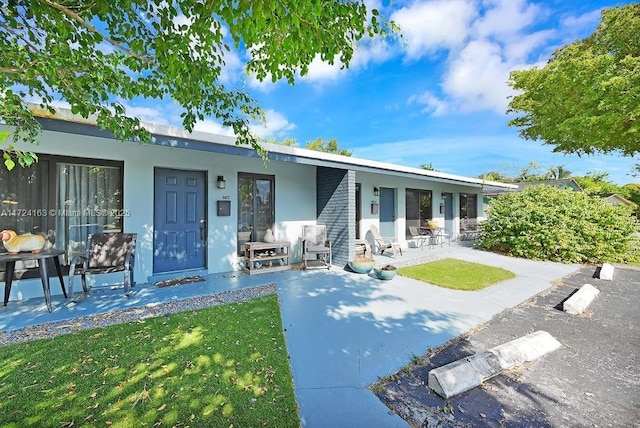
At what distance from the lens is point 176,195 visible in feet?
17.9

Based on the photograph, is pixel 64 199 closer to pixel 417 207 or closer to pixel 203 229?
pixel 203 229

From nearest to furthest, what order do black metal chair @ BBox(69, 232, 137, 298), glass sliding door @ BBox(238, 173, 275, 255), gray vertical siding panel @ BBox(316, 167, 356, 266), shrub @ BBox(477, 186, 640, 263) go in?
1. black metal chair @ BBox(69, 232, 137, 298)
2. glass sliding door @ BBox(238, 173, 275, 255)
3. gray vertical siding panel @ BBox(316, 167, 356, 266)
4. shrub @ BBox(477, 186, 640, 263)

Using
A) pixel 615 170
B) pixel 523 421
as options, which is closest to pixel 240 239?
pixel 523 421

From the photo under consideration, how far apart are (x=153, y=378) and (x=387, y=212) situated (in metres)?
7.96

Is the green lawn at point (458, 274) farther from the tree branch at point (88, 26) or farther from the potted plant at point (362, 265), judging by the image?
the tree branch at point (88, 26)

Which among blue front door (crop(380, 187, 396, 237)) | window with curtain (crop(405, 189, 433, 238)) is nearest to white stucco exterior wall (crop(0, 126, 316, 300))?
blue front door (crop(380, 187, 396, 237))

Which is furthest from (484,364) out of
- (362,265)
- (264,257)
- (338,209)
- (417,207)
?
(417,207)

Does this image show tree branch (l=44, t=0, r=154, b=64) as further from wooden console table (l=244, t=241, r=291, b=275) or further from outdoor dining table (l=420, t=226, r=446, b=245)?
outdoor dining table (l=420, t=226, r=446, b=245)

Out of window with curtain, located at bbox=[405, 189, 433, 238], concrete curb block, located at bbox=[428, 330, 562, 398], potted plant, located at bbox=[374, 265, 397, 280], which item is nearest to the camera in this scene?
concrete curb block, located at bbox=[428, 330, 562, 398]

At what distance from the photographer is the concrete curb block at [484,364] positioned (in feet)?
7.09

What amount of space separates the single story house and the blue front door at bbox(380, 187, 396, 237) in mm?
752

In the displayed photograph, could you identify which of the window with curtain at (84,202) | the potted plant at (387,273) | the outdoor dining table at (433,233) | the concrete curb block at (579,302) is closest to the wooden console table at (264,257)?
the potted plant at (387,273)

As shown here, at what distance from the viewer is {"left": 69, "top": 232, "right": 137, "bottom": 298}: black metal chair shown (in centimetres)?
406

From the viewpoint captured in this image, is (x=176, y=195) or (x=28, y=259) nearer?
(x=28, y=259)
